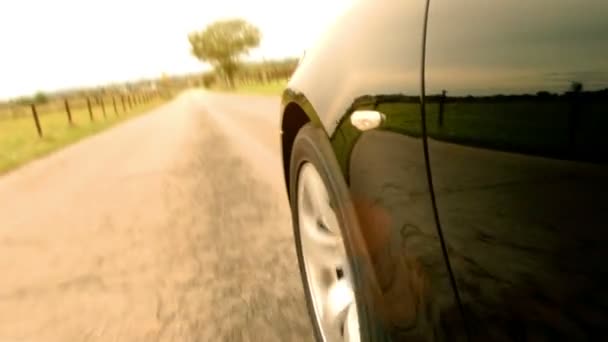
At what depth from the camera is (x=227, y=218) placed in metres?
4.83

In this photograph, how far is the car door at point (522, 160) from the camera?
92 centimetres

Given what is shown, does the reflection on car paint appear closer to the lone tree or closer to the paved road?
the paved road

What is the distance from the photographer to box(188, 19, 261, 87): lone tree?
111 m

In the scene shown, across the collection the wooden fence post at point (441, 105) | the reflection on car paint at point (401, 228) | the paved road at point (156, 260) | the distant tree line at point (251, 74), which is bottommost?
the distant tree line at point (251, 74)

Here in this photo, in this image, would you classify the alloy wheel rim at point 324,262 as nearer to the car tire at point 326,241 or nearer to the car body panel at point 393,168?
the car tire at point 326,241

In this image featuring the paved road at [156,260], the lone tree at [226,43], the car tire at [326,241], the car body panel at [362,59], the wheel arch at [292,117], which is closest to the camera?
the car body panel at [362,59]

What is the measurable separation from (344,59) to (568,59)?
2.66 ft

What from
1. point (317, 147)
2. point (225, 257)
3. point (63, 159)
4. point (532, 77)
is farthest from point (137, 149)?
point (532, 77)

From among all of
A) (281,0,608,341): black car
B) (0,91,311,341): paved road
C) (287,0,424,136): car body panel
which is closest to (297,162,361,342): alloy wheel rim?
(281,0,608,341): black car

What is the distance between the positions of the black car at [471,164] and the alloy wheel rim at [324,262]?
0.14 meters

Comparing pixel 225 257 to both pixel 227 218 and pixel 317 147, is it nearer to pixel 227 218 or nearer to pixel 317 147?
pixel 227 218

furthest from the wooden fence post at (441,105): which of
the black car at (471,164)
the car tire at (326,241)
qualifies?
the car tire at (326,241)

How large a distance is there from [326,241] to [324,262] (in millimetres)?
81

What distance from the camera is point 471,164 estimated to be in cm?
115
